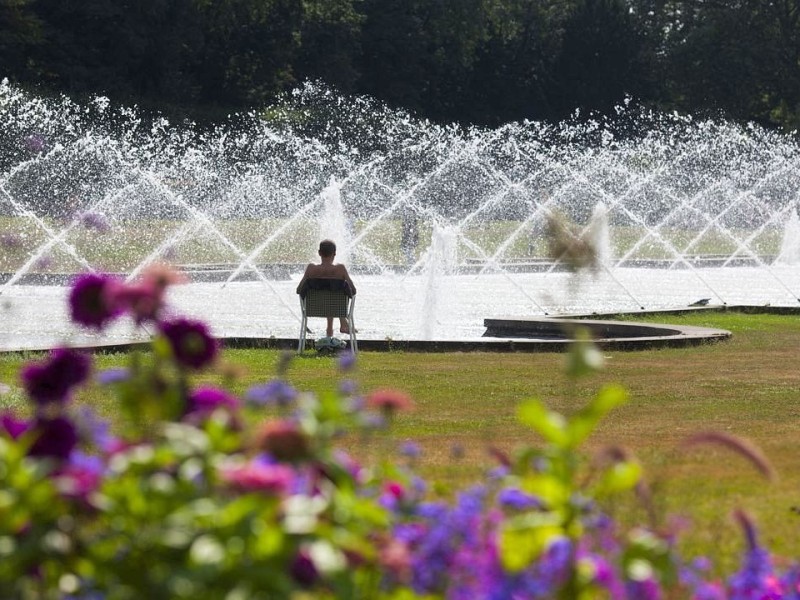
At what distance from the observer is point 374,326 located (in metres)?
18.8

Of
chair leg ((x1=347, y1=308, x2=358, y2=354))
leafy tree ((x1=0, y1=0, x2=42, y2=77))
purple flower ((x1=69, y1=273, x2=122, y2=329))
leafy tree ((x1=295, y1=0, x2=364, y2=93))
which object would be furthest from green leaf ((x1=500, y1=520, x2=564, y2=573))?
leafy tree ((x1=295, y1=0, x2=364, y2=93))

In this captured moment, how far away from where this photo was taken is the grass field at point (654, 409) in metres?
7.14

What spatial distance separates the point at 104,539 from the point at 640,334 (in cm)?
1369

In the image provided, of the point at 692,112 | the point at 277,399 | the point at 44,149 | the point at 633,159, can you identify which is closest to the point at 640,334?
the point at 277,399

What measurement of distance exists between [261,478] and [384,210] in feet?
166

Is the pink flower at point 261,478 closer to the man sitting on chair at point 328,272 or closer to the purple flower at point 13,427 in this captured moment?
the purple flower at point 13,427

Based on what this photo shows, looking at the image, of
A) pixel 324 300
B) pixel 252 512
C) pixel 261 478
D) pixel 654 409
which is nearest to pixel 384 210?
pixel 324 300

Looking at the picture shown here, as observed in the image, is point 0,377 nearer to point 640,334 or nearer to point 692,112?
point 640,334

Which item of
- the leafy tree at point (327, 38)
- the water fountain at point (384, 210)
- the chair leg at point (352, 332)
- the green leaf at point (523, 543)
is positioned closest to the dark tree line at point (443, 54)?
the leafy tree at point (327, 38)

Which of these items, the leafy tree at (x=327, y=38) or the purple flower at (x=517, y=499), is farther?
the leafy tree at (x=327, y=38)

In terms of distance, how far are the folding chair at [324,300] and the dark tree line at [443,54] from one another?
4140cm

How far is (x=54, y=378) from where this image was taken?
3713mm

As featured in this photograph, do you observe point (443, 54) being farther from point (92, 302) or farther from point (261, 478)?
point (261, 478)

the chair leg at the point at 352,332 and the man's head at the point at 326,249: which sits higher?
the man's head at the point at 326,249
